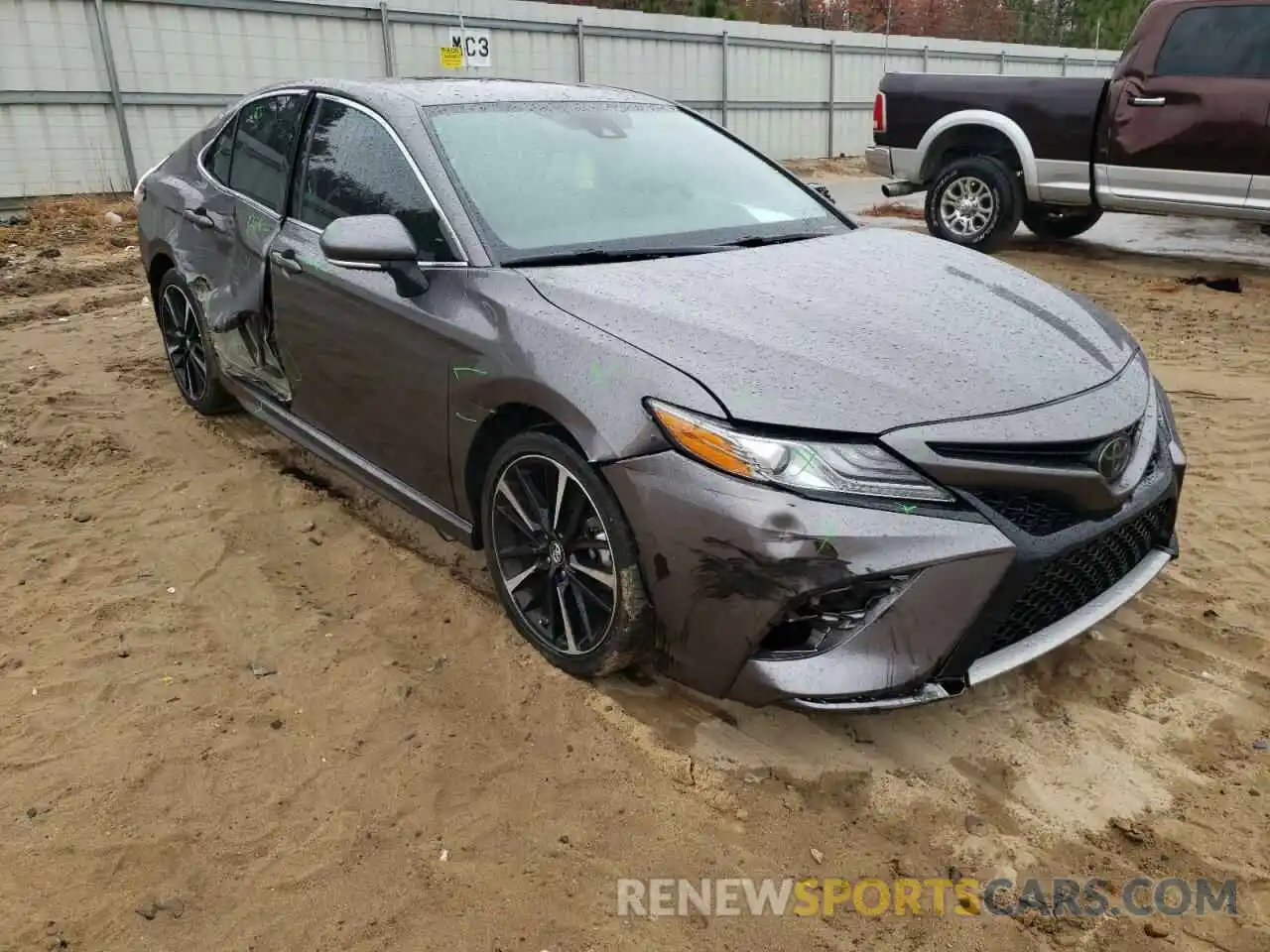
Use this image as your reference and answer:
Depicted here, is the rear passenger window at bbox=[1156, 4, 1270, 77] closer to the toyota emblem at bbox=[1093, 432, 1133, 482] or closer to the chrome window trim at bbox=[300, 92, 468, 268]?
the toyota emblem at bbox=[1093, 432, 1133, 482]

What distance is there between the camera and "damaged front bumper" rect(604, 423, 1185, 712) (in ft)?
7.58

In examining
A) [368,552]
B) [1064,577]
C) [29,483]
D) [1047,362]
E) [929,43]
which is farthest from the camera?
[929,43]

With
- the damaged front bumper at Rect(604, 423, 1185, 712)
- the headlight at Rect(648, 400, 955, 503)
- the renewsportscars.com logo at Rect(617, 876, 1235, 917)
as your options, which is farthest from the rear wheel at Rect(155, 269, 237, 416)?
the renewsportscars.com logo at Rect(617, 876, 1235, 917)

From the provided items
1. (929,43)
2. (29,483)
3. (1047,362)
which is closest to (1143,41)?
(1047,362)

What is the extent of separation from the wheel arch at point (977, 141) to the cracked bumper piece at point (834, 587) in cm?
731

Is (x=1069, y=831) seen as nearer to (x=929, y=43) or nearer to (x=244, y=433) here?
(x=244, y=433)

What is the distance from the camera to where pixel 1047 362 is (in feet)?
8.95

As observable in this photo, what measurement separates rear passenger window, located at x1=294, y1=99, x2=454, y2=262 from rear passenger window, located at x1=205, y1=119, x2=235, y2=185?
842 millimetres

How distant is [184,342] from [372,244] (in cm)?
268

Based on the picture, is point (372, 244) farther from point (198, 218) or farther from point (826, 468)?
point (198, 218)

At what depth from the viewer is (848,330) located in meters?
2.72

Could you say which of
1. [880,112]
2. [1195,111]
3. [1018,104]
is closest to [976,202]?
[1018,104]

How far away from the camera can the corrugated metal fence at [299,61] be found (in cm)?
1164

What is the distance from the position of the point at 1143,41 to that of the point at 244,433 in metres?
7.68
